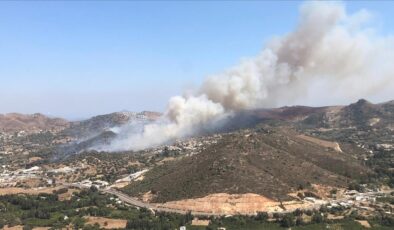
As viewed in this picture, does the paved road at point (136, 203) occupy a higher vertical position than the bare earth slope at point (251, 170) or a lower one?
lower

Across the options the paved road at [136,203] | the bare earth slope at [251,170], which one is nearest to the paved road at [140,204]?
the paved road at [136,203]

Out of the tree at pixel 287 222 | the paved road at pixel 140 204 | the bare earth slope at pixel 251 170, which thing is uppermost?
the bare earth slope at pixel 251 170

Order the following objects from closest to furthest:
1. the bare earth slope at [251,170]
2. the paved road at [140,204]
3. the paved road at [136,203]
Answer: the paved road at [140,204] < the paved road at [136,203] < the bare earth slope at [251,170]

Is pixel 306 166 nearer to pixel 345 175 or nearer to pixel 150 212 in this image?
pixel 345 175

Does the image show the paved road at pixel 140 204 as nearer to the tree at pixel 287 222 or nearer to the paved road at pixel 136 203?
the paved road at pixel 136 203

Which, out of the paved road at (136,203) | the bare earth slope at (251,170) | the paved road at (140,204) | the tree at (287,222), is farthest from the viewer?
the bare earth slope at (251,170)

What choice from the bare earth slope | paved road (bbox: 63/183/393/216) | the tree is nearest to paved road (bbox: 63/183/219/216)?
paved road (bbox: 63/183/393/216)

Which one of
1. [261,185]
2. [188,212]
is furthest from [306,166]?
[188,212]

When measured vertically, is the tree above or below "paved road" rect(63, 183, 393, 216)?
below

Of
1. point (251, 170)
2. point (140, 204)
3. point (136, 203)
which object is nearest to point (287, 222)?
point (251, 170)

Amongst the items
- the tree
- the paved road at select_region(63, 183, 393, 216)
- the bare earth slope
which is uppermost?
the bare earth slope

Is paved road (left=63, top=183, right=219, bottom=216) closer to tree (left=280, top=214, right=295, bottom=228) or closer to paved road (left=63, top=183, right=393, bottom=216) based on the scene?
paved road (left=63, top=183, right=393, bottom=216)
